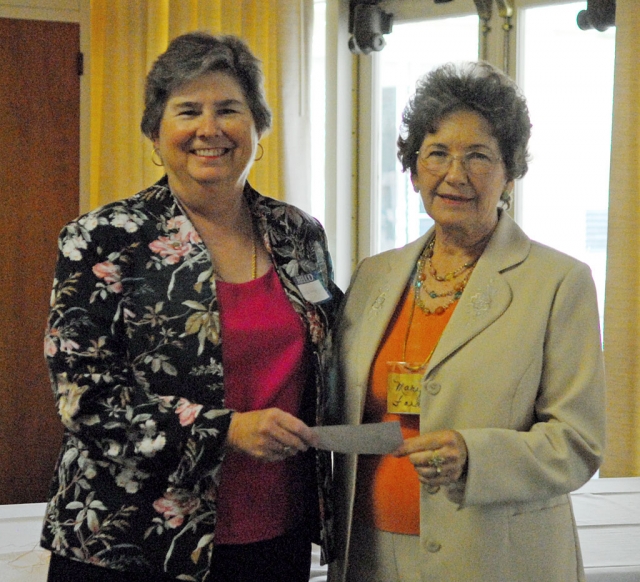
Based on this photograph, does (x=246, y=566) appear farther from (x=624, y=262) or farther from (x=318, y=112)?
(x=318, y=112)

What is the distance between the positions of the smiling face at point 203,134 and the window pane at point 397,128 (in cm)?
265

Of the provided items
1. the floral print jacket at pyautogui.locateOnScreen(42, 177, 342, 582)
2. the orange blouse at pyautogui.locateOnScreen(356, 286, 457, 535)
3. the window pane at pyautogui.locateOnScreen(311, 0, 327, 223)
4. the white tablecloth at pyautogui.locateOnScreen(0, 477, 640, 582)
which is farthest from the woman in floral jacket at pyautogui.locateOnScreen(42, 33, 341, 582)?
the window pane at pyautogui.locateOnScreen(311, 0, 327, 223)

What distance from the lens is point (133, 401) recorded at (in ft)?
5.23

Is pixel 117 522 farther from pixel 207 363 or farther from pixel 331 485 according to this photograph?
pixel 331 485

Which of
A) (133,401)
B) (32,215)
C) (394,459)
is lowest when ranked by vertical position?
(394,459)

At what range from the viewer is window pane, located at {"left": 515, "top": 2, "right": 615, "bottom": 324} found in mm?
3793

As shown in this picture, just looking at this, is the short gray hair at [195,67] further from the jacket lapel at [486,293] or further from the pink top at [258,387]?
the jacket lapel at [486,293]

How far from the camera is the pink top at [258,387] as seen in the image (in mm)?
1699

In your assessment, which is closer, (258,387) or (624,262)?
(258,387)

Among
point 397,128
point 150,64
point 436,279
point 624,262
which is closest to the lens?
point 436,279

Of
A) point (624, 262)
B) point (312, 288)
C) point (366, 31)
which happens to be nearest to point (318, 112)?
point (366, 31)

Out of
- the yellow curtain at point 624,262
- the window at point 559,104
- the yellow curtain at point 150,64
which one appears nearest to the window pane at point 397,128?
the window at point 559,104

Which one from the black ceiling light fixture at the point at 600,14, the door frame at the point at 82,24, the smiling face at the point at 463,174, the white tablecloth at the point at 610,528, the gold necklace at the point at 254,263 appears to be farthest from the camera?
the door frame at the point at 82,24

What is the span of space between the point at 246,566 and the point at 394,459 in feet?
1.22
